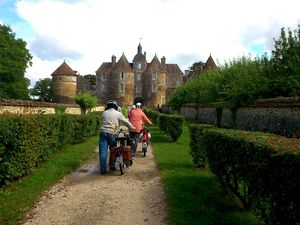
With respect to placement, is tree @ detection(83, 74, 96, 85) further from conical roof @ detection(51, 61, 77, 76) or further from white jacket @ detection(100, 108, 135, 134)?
white jacket @ detection(100, 108, 135, 134)

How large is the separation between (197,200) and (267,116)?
11800 millimetres

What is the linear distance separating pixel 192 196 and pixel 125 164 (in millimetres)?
3189

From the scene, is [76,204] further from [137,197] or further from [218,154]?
[218,154]

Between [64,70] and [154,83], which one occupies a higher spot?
[64,70]

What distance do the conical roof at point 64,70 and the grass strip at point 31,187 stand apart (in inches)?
2715

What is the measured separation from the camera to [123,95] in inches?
3652

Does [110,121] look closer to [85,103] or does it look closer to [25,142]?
[25,142]

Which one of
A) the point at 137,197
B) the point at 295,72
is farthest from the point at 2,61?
the point at 137,197

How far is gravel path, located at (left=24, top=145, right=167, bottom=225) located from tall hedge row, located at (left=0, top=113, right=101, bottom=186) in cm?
105

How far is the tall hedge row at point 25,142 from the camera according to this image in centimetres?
930

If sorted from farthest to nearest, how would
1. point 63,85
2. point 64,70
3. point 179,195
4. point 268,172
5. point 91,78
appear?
1. point 91,78
2. point 64,70
3. point 63,85
4. point 179,195
5. point 268,172

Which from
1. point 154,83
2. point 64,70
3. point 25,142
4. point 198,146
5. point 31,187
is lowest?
point 31,187

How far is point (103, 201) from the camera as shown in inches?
327

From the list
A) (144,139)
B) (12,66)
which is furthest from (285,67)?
(12,66)
